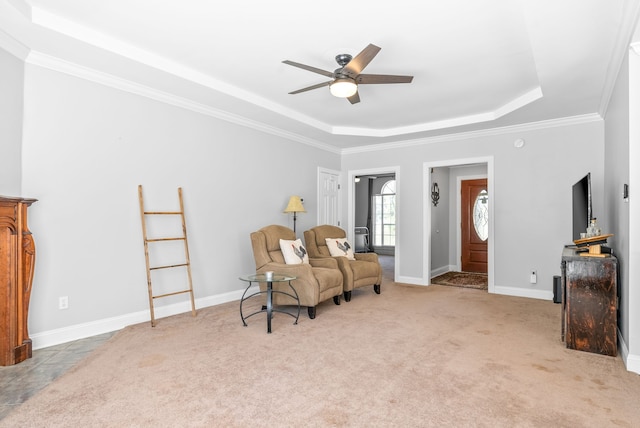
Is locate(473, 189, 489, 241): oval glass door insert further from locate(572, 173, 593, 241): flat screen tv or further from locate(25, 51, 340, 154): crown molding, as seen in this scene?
locate(25, 51, 340, 154): crown molding

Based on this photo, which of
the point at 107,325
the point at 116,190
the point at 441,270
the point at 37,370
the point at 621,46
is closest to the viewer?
the point at 37,370

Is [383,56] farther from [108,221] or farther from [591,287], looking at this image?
[108,221]

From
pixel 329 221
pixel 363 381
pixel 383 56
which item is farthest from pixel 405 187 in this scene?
pixel 363 381

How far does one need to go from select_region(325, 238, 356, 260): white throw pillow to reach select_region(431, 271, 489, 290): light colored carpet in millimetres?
1917

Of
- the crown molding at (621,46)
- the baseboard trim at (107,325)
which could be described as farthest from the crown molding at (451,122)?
the baseboard trim at (107,325)

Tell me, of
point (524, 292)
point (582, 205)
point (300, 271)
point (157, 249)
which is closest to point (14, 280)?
point (157, 249)

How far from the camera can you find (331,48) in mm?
3250

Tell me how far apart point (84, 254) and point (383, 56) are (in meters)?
3.34

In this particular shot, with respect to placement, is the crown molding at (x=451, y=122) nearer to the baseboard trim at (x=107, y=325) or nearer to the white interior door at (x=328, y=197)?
the white interior door at (x=328, y=197)

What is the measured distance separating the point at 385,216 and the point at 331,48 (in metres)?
8.28

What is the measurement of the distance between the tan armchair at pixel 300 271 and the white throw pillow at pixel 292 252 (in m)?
0.09

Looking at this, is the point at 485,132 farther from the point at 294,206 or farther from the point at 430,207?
the point at 294,206

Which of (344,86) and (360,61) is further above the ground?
(360,61)

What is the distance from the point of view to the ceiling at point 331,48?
262 cm
